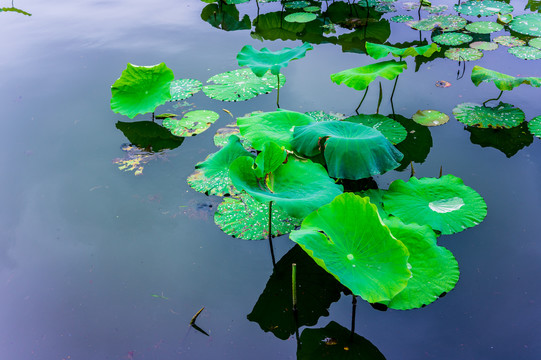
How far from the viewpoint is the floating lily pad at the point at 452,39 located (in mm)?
3549

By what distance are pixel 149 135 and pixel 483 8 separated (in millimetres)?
3499

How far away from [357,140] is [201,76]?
179 cm

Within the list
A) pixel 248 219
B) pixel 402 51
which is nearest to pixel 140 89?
pixel 248 219

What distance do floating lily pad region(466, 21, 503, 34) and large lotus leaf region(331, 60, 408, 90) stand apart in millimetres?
1689

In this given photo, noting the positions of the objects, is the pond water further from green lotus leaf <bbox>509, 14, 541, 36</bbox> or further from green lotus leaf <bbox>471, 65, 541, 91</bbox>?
green lotus leaf <bbox>509, 14, 541, 36</bbox>

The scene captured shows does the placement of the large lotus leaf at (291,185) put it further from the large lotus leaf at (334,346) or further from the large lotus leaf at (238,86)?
the large lotus leaf at (238,86)

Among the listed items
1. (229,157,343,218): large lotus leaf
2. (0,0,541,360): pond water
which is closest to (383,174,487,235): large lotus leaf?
(0,0,541,360): pond water

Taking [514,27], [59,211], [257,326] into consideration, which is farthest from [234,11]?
[257,326]

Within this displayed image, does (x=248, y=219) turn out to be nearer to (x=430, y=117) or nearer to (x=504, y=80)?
(x=430, y=117)

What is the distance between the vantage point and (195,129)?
9.05 ft

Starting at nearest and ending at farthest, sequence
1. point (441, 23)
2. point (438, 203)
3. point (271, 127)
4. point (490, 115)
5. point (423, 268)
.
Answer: point (423, 268) → point (438, 203) → point (271, 127) → point (490, 115) → point (441, 23)

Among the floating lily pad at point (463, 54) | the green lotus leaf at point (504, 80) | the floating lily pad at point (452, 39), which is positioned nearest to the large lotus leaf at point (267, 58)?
the green lotus leaf at point (504, 80)

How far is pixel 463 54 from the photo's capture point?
3.37m

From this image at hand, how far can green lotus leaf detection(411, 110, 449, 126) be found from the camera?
2.71 m
